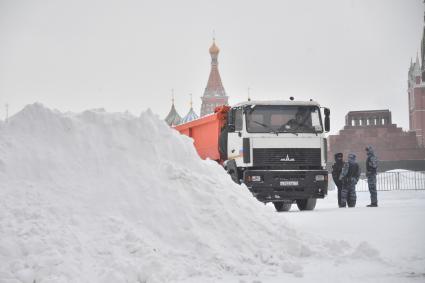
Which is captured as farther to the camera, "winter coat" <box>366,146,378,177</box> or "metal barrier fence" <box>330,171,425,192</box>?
"metal barrier fence" <box>330,171,425,192</box>

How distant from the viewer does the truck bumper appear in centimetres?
1540

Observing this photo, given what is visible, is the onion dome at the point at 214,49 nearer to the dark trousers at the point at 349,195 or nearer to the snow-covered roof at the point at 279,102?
the dark trousers at the point at 349,195

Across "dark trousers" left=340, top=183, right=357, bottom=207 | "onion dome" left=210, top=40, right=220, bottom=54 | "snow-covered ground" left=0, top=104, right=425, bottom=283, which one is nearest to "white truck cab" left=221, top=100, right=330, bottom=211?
"dark trousers" left=340, top=183, right=357, bottom=207

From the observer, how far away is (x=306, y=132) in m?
15.6

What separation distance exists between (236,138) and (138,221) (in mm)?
7982

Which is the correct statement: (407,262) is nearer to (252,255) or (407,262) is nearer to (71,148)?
(252,255)

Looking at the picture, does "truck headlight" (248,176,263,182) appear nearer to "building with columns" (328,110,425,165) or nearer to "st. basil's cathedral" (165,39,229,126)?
"building with columns" (328,110,425,165)

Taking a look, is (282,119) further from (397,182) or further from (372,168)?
(397,182)

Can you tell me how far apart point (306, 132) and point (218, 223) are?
7846 mm

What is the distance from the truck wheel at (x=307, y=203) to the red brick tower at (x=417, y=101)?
70520mm

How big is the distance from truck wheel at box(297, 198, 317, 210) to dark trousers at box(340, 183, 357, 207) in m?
1.45

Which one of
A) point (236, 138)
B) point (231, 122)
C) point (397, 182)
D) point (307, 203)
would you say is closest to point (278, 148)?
point (236, 138)

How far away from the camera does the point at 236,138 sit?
15578 millimetres

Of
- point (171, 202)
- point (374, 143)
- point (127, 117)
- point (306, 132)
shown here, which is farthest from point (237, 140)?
point (374, 143)
